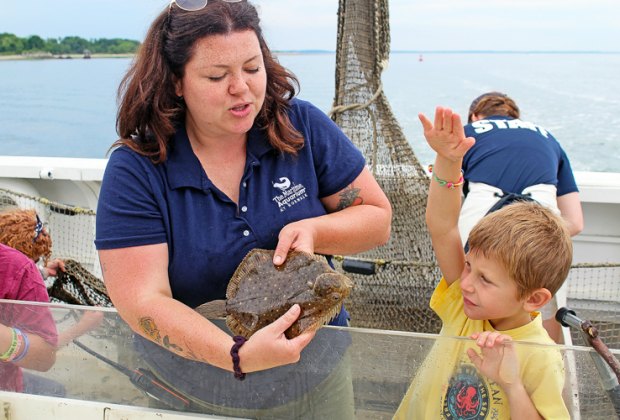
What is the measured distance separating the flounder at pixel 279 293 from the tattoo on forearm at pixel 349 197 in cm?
27

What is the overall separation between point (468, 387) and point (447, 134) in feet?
2.06

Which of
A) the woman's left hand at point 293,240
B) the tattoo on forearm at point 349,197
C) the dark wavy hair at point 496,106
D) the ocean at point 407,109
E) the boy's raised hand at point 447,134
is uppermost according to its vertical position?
the boy's raised hand at point 447,134

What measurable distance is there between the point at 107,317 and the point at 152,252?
0.85 feet

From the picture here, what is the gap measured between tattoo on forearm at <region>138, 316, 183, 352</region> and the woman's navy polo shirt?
0.12m

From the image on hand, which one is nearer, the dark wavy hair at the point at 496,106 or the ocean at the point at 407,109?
the dark wavy hair at the point at 496,106

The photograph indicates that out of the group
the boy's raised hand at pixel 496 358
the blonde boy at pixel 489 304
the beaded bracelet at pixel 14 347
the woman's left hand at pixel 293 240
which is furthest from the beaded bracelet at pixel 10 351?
the boy's raised hand at pixel 496 358

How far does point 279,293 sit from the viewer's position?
1.47 metres

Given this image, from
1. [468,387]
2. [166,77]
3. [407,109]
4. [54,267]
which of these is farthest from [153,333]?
[407,109]

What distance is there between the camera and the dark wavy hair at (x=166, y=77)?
1.49 metres

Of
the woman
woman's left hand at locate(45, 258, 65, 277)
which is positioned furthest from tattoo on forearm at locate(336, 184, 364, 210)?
woman's left hand at locate(45, 258, 65, 277)

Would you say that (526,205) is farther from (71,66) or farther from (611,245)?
(71,66)

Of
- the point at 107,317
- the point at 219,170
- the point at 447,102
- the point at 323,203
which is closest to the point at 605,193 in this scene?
the point at 323,203

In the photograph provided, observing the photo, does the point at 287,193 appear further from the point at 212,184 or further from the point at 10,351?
the point at 10,351

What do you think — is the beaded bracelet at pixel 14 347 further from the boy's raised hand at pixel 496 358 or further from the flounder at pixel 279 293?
the boy's raised hand at pixel 496 358
